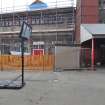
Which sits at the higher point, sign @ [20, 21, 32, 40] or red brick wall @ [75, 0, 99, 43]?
red brick wall @ [75, 0, 99, 43]

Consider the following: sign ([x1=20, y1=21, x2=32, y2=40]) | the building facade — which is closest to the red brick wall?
the building facade

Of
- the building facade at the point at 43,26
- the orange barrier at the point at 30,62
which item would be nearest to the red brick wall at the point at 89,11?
the building facade at the point at 43,26

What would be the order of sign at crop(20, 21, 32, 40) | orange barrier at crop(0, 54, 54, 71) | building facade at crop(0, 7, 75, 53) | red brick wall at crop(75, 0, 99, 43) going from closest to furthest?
sign at crop(20, 21, 32, 40) → orange barrier at crop(0, 54, 54, 71) → red brick wall at crop(75, 0, 99, 43) → building facade at crop(0, 7, 75, 53)

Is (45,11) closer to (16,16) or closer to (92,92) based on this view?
(16,16)

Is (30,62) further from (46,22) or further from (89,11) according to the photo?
(46,22)

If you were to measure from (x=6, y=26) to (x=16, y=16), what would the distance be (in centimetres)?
234

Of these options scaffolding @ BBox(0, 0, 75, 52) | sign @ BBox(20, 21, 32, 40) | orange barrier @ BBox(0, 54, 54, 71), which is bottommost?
orange barrier @ BBox(0, 54, 54, 71)

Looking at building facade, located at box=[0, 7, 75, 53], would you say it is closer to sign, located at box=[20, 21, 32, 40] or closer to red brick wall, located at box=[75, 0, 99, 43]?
red brick wall, located at box=[75, 0, 99, 43]

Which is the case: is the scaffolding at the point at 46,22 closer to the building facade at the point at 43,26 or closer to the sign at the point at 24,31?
the building facade at the point at 43,26

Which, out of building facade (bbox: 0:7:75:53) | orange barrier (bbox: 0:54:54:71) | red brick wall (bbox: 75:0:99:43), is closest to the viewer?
orange barrier (bbox: 0:54:54:71)

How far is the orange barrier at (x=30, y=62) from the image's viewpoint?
3250cm

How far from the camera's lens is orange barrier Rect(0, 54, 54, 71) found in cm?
3250

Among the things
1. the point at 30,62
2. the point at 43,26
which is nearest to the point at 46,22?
the point at 43,26

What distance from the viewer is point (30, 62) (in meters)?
32.8
